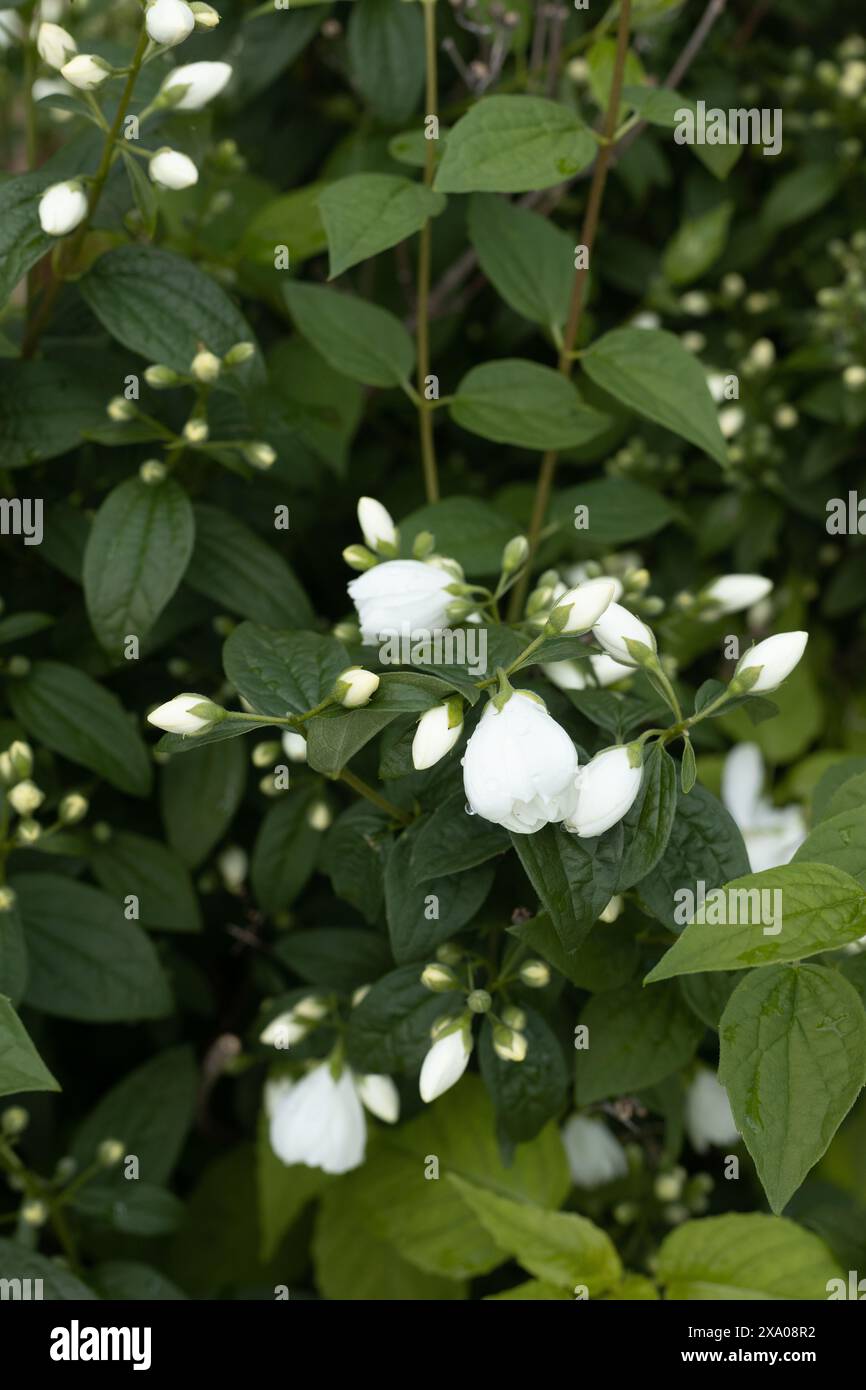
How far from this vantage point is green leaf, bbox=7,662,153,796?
1.36 metres

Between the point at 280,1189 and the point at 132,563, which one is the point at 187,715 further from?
the point at 280,1189

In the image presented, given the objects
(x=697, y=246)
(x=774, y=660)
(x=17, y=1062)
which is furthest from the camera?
(x=697, y=246)

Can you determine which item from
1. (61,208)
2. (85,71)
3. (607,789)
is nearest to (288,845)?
(607,789)

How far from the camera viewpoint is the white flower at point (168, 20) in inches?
40.9

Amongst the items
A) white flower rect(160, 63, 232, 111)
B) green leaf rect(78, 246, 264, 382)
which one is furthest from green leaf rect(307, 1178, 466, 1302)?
white flower rect(160, 63, 232, 111)

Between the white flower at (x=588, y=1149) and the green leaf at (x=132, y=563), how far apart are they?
826mm

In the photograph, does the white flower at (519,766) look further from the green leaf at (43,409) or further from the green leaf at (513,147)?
the green leaf at (43,409)

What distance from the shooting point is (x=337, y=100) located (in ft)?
6.08

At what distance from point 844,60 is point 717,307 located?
0.45 m

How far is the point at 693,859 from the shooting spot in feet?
3.28

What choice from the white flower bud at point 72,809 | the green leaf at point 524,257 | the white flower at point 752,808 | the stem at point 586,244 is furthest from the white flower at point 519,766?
the white flower at point 752,808

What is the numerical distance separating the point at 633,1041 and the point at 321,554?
0.88m
